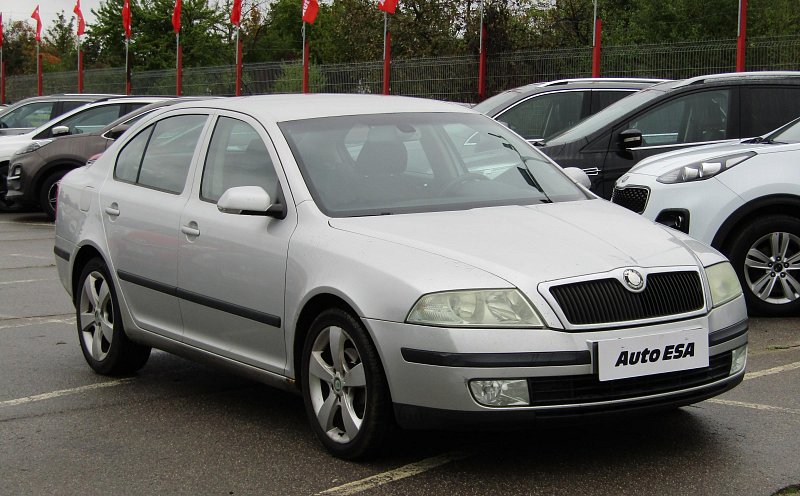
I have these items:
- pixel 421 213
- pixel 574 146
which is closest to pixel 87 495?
pixel 421 213

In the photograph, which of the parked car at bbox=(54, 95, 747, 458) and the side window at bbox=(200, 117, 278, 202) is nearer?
the parked car at bbox=(54, 95, 747, 458)

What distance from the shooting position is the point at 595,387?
4.41 metres

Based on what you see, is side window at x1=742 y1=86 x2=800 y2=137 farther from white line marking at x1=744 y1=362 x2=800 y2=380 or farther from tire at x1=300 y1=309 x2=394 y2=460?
tire at x1=300 y1=309 x2=394 y2=460

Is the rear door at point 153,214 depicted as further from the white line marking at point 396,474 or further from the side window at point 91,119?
the side window at point 91,119

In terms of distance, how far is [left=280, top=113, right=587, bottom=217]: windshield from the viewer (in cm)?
533

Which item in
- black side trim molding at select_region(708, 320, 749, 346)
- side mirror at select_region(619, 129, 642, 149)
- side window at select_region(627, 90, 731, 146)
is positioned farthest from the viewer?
side window at select_region(627, 90, 731, 146)

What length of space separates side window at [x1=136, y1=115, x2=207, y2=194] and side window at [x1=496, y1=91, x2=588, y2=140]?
626 centimetres

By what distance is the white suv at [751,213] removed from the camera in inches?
321

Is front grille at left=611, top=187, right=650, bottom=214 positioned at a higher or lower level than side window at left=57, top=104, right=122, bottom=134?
lower

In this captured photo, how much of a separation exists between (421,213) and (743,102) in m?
5.75

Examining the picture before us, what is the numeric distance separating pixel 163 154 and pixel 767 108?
571 cm

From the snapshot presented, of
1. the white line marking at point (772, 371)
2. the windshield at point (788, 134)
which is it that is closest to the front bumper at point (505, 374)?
the white line marking at point (772, 371)

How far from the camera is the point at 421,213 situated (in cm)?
517

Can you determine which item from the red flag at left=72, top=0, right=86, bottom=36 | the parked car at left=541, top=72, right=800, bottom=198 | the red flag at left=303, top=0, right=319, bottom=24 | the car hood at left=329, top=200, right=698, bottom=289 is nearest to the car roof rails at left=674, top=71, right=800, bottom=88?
the parked car at left=541, top=72, right=800, bottom=198
